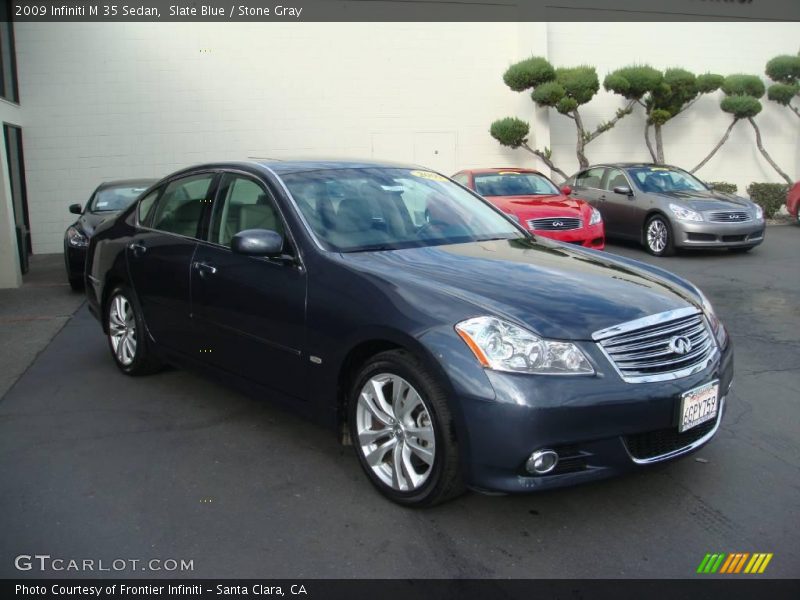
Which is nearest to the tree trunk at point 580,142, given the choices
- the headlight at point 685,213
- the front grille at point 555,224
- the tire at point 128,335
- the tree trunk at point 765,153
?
the tree trunk at point 765,153

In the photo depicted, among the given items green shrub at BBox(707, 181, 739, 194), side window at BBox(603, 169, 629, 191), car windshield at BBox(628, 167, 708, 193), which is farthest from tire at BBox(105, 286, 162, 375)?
green shrub at BBox(707, 181, 739, 194)

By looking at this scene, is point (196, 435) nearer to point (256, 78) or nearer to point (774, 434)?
point (774, 434)

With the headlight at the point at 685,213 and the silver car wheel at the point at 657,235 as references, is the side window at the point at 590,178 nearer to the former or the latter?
the silver car wheel at the point at 657,235

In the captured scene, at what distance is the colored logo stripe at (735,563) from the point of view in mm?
2918

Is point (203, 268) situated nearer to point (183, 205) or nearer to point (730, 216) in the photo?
point (183, 205)

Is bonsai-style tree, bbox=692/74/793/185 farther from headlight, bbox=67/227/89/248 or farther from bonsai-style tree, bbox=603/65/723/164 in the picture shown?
headlight, bbox=67/227/89/248

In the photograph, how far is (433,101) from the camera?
16.5m

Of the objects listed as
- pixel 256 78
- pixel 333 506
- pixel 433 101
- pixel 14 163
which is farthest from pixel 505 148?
pixel 333 506

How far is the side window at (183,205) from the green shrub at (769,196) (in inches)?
639

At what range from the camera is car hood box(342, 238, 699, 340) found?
3199 mm

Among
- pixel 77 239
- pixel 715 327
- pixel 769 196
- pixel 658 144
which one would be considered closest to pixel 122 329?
pixel 715 327

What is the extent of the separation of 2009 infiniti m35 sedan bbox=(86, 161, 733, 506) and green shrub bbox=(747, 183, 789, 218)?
602 inches

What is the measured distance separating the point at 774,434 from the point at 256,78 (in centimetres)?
1336

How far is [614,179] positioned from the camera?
12.8 m
